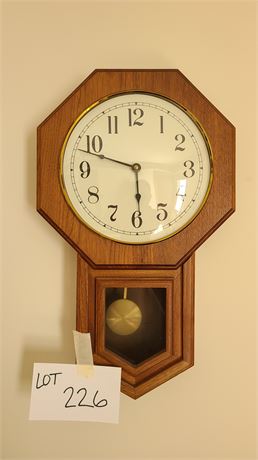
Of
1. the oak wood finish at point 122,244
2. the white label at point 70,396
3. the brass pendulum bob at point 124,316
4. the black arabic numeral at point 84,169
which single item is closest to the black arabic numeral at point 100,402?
the white label at point 70,396

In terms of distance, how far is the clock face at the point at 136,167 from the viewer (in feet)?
2.54

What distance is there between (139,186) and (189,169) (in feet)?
0.28

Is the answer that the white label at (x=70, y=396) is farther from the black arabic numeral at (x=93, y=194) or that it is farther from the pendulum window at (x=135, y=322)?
the black arabic numeral at (x=93, y=194)

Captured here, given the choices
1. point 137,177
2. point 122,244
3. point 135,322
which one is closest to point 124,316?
point 135,322

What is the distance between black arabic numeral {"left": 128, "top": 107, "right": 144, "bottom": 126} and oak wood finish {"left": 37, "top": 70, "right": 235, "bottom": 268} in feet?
0.11

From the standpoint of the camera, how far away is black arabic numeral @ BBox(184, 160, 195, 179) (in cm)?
78

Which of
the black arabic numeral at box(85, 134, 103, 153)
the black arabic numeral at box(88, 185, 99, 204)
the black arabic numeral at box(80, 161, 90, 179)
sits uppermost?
the black arabic numeral at box(85, 134, 103, 153)

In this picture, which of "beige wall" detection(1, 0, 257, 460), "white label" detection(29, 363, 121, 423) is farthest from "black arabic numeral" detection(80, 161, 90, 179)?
"white label" detection(29, 363, 121, 423)

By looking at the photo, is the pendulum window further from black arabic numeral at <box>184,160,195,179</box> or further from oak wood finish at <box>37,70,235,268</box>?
black arabic numeral at <box>184,160,195,179</box>

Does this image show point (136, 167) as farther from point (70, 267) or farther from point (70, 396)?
point (70, 396)

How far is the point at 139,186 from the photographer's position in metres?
0.78

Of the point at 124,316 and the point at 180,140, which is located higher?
the point at 180,140
